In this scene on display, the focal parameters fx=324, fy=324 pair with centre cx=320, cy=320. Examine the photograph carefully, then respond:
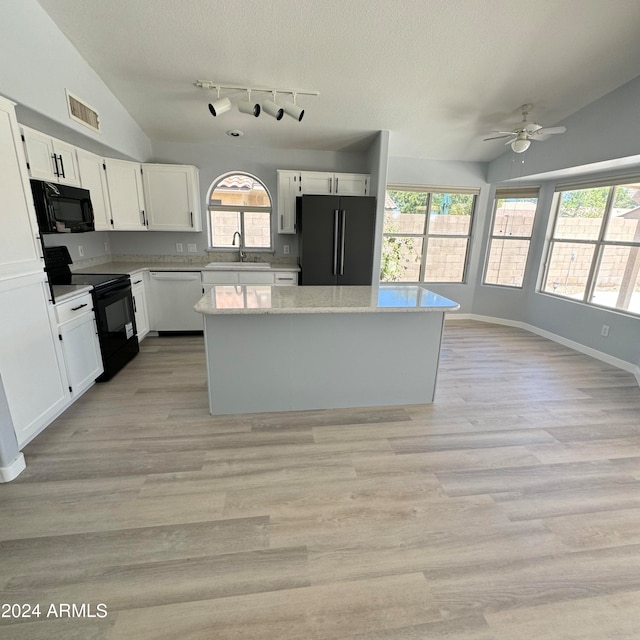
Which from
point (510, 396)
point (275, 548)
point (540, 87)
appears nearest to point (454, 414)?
point (510, 396)

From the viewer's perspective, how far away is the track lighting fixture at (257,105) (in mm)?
2961

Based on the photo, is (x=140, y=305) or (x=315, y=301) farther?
(x=140, y=305)

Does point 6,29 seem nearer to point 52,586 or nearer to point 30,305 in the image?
point 30,305

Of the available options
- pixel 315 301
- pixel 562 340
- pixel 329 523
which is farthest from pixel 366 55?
pixel 562 340

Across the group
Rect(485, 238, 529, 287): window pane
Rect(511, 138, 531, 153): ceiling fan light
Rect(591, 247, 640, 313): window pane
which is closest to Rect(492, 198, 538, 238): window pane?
Rect(485, 238, 529, 287): window pane

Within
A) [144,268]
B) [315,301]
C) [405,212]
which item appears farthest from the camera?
[405,212]

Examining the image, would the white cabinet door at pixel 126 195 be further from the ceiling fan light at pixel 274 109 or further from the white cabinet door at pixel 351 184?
the white cabinet door at pixel 351 184

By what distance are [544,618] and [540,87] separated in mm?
4186

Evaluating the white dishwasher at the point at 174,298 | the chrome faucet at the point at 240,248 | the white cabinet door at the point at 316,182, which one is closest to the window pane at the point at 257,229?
the chrome faucet at the point at 240,248

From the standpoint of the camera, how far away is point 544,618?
124 cm

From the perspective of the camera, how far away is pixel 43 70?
239cm

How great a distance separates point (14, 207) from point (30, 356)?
2.99 feet

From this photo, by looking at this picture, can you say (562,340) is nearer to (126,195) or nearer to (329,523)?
(329,523)

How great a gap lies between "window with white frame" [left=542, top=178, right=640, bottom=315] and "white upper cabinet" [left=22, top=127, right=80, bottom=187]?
5.67 meters
